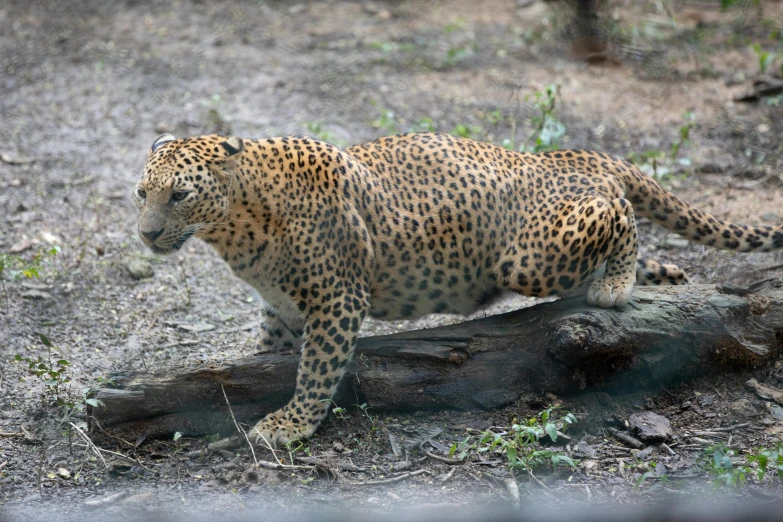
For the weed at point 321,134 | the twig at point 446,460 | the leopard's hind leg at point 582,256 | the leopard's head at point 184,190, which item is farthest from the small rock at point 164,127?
the twig at point 446,460

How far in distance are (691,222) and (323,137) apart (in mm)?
4388

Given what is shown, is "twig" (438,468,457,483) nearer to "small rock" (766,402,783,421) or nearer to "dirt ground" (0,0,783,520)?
"dirt ground" (0,0,783,520)

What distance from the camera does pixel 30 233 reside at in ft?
28.3

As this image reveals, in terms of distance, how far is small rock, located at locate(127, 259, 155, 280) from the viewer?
8.09 m

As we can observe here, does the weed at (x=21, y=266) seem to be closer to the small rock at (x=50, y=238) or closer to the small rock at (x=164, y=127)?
the small rock at (x=50, y=238)

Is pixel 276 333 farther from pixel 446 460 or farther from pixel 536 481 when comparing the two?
pixel 536 481

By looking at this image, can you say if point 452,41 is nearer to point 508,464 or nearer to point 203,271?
point 203,271

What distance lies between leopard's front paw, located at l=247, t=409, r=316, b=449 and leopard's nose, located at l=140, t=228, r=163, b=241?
1383mm

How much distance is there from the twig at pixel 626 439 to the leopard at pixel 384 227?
33.3 inches

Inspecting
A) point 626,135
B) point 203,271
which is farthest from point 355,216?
point 626,135

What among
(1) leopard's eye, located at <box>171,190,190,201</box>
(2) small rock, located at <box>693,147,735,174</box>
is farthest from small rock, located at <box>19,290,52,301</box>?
(2) small rock, located at <box>693,147,735,174</box>

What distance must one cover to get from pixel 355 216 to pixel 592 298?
1.69 m

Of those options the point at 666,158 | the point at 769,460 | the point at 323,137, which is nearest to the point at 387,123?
the point at 323,137

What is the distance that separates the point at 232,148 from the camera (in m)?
5.64
